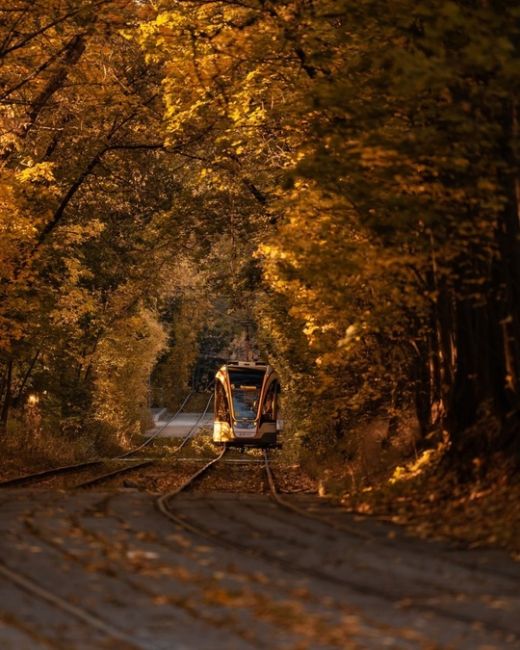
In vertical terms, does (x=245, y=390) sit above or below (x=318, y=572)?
above

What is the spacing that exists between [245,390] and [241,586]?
32.3m

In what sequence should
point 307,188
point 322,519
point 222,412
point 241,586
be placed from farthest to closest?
point 222,412
point 307,188
point 322,519
point 241,586

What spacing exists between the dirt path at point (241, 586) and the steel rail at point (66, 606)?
18 millimetres

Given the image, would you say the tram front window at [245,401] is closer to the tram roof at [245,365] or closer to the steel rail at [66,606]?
the tram roof at [245,365]

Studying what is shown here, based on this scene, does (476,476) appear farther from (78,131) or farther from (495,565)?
(78,131)

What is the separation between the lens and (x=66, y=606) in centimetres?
848

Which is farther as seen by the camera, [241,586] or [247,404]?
[247,404]

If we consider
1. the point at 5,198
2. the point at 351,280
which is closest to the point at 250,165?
the point at 5,198

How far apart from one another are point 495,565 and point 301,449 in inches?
962

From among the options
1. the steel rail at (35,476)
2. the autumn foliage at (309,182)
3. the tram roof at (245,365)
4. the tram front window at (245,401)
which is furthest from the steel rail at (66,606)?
the tram roof at (245,365)

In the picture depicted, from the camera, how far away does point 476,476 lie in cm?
1616

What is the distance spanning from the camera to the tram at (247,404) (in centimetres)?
4181

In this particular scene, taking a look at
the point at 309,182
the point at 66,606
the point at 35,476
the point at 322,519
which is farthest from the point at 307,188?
the point at 66,606

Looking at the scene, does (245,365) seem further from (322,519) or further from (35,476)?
(322,519)
